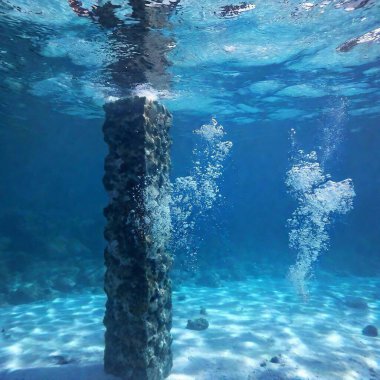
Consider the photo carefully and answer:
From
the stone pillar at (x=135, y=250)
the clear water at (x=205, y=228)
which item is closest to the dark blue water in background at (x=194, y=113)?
the clear water at (x=205, y=228)

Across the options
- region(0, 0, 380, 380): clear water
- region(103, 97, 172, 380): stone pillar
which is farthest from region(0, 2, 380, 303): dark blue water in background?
region(103, 97, 172, 380): stone pillar

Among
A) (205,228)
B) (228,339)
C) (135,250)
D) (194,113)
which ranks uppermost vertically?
(194,113)

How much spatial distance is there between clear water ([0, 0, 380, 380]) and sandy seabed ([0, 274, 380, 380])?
66 mm

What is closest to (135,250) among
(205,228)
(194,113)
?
(194,113)

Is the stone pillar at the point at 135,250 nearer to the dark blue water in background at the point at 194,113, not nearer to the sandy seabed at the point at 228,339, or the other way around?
the sandy seabed at the point at 228,339

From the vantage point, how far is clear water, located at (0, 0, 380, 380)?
949 cm

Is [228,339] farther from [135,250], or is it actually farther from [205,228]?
[205,228]

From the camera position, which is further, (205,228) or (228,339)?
(205,228)

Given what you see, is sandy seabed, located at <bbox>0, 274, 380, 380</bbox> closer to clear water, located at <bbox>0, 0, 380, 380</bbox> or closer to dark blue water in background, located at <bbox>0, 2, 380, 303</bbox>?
clear water, located at <bbox>0, 0, 380, 380</bbox>

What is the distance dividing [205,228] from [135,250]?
28.0 m

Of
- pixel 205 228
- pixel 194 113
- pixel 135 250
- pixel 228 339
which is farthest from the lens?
pixel 205 228

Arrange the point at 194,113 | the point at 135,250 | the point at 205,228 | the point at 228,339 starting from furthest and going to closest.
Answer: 1. the point at 205,228
2. the point at 194,113
3. the point at 228,339
4. the point at 135,250

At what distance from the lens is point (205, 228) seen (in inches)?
1379

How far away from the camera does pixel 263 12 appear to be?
33.2 feet
